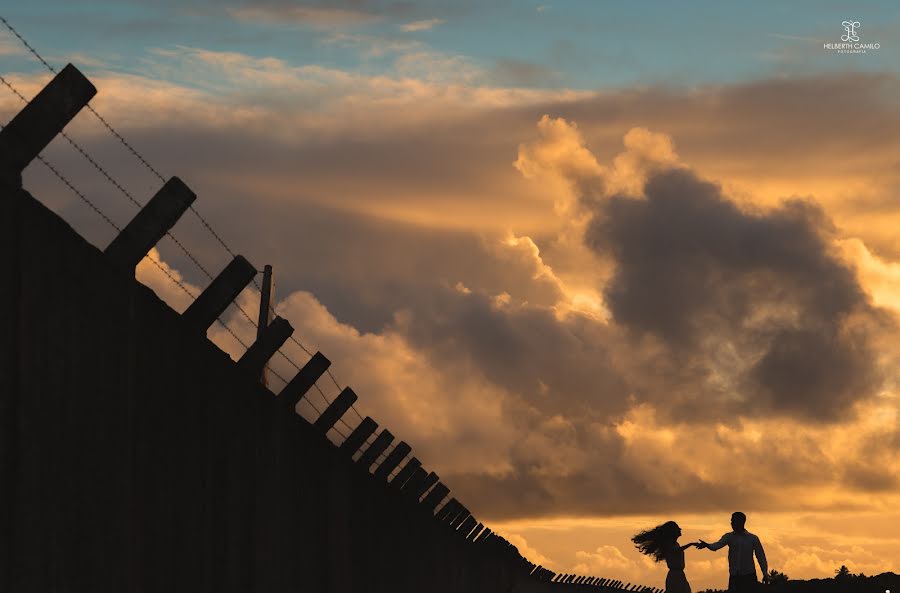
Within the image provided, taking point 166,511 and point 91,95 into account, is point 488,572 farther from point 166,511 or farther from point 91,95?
point 91,95

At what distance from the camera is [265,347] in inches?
426

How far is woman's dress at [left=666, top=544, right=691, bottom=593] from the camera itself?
18938 millimetres

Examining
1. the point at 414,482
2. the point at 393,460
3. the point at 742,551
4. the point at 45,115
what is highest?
the point at 742,551

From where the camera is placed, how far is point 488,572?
28.8 metres

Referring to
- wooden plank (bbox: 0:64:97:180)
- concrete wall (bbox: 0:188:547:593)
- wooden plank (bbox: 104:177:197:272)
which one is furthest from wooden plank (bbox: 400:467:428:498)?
wooden plank (bbox: 0:64:97:180)

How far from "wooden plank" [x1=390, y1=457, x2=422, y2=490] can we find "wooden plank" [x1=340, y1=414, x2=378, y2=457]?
2.62m

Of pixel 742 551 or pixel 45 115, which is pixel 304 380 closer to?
pixel 45 115

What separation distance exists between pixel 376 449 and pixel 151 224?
8.19 meters

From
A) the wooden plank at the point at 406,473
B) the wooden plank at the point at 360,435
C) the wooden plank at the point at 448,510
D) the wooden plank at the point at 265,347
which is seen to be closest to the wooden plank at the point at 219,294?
the wooden plank at the point at 265,347

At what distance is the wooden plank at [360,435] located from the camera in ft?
49.3


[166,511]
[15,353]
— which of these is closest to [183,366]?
[166,511]

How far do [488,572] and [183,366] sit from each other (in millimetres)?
20106

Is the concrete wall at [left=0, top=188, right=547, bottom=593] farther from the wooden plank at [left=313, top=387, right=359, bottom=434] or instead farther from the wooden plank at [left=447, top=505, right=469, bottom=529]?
the wooden plank at [left=447, top=505, right=469, bottom=529]

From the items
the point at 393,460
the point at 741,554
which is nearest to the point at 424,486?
the point at 393,460
